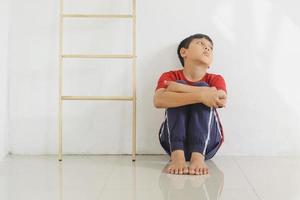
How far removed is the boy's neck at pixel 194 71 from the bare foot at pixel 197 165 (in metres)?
0.54

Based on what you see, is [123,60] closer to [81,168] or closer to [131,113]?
[131,113]

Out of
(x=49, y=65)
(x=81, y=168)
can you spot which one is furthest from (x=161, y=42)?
(x=81, y=168)

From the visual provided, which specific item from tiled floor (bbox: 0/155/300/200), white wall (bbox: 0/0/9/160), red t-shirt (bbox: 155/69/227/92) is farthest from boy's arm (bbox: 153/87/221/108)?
white wall (bbox: 0/0/9/160)

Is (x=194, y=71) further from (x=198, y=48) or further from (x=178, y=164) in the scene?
(x=178, y=164)

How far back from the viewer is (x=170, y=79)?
3.11m

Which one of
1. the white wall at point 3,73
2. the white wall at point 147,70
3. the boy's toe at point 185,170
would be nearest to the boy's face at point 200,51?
the white wall at point 147,70

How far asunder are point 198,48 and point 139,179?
925mm

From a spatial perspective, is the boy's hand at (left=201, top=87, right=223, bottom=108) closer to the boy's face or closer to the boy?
the boy

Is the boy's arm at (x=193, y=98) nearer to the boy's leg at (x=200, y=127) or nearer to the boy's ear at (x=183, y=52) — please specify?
the boy's leg at (x=200, y=127)

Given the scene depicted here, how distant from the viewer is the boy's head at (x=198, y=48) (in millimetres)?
3064

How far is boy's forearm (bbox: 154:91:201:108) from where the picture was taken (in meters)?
2.80

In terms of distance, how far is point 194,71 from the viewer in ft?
10.2

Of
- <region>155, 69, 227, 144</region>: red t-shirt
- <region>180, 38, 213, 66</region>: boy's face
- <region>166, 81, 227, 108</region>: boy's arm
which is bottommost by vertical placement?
<region>166, 81, 227, 108</region>: boy's arm

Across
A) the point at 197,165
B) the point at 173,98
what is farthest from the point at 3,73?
the point at 197,165
